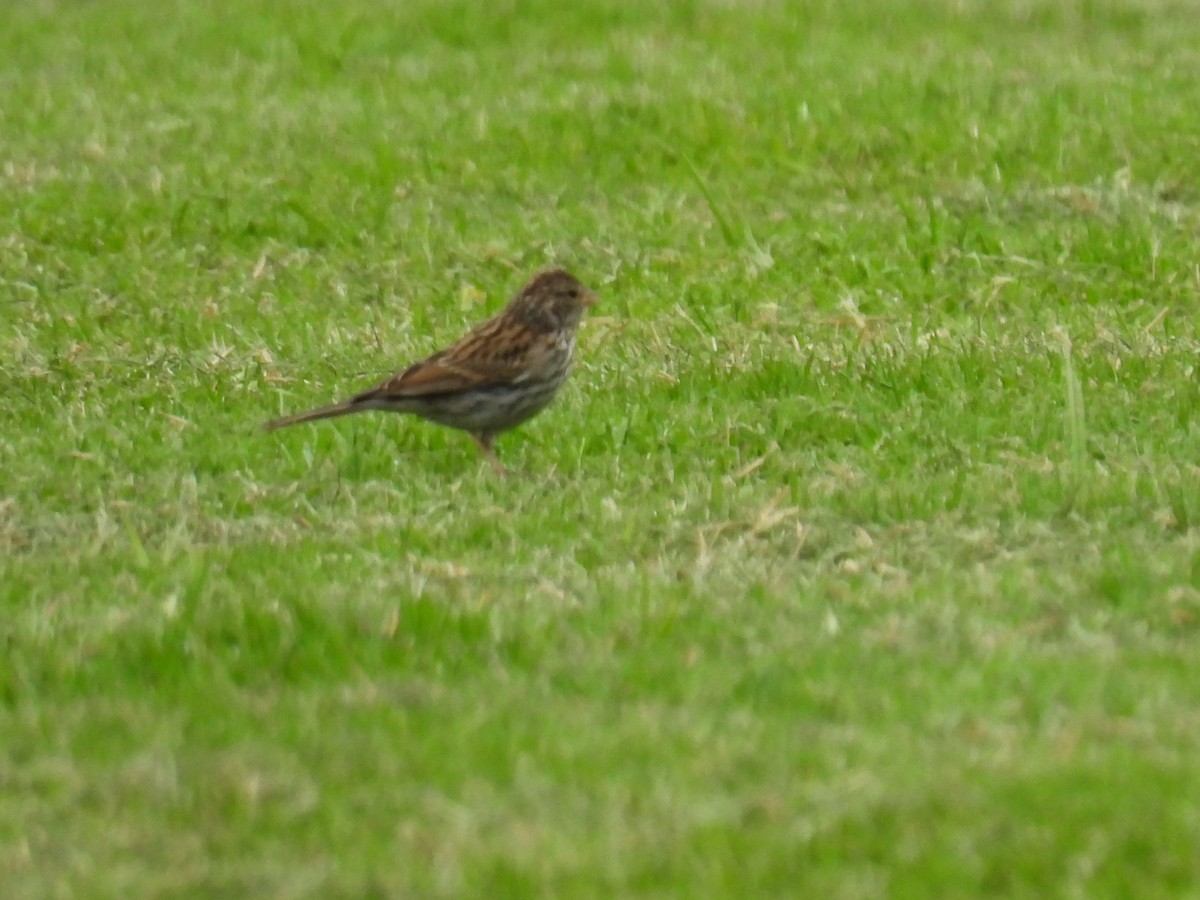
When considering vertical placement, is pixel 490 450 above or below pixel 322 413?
below

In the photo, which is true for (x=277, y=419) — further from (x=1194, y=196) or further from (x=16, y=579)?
(x=1194, y=196)

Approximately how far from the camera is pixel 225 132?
14.8 meters

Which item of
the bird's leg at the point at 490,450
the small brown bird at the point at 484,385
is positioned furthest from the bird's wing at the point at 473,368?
the bird's leg at the point at 490,450

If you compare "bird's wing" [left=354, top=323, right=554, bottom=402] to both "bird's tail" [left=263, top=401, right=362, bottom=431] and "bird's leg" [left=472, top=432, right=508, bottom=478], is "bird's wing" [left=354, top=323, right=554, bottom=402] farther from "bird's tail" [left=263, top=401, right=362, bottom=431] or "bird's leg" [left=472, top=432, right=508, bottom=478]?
"bird's leg" [left=472, top=432, right=508, bottom=478]

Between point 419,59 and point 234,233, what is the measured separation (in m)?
4.24

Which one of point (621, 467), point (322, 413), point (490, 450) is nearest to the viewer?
point (621, 467)

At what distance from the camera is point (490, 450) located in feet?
→ 29.2

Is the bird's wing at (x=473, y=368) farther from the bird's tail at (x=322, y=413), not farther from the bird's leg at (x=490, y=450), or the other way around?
the bird's leg at (x=490, y=450)

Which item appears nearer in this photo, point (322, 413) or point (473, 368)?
point (322, 413)

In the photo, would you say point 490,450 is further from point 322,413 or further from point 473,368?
point 322,413

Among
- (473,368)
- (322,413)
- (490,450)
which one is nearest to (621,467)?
(490,450)

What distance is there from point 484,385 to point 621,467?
658 mm

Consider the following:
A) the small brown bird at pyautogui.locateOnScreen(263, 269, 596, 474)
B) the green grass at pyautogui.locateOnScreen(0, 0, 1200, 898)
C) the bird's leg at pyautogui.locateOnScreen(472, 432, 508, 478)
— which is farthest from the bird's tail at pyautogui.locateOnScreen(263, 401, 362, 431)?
the bird's leg at pyautogui.locateOnScreen(472, 432, 508, 478)

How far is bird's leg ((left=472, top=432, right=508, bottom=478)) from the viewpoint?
852cm
